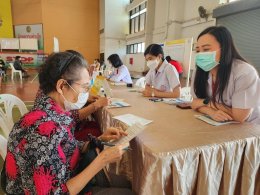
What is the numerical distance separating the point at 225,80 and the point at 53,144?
105 centimetres

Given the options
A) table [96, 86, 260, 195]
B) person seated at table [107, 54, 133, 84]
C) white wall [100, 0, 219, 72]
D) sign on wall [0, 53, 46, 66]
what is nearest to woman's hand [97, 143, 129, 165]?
table [96, 86, 260, 195]

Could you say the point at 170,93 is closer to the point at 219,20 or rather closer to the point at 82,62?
the point at 82,62

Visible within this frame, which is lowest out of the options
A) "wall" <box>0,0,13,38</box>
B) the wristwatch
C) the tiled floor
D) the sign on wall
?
the tiled floor

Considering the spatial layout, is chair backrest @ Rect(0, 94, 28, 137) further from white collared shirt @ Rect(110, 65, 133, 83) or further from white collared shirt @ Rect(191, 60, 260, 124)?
white collared shirt @ Rect(110, 65, 133, 83)

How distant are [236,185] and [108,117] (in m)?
0.85

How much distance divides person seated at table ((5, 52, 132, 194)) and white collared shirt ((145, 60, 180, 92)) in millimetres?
1318

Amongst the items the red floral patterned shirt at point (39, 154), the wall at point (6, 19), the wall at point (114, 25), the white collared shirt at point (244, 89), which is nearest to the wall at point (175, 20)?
the wall at point (114, 25)

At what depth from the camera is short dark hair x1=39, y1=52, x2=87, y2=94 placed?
0.79m

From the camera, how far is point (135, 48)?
975 centimetres

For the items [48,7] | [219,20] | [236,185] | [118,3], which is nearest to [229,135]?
[236,185]

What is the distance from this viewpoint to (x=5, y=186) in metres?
0.77

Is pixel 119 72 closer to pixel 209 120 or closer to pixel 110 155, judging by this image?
pixel 209 120

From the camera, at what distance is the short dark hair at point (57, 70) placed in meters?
0.79

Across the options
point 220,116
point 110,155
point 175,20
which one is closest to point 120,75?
point 220,116
